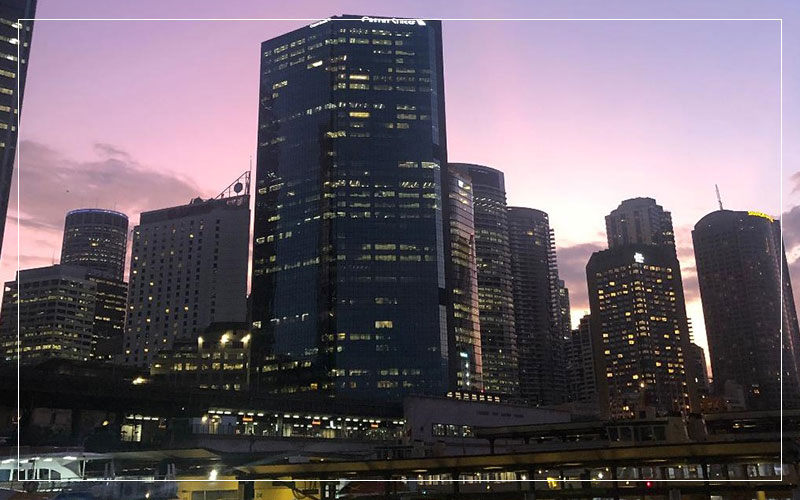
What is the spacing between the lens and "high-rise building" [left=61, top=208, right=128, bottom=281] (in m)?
139

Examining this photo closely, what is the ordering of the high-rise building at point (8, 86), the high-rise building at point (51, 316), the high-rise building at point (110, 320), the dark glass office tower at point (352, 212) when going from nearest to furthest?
the high-rise building at point (8, 86)
the high-rise building at point (51, 316)
the dark glass office tower at point (352, 212)
the high-rise building at point (110, 320)

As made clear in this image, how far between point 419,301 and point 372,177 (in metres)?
25.8

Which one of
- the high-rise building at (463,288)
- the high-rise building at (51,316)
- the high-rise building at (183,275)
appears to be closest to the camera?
the high-rise building at (51,316)

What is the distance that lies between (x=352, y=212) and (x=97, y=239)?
56971 millimetres

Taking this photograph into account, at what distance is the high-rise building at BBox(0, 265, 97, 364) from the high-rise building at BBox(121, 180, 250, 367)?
14209mm

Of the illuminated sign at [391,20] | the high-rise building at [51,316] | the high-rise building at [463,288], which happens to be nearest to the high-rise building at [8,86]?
the high-rise building at [51,316]

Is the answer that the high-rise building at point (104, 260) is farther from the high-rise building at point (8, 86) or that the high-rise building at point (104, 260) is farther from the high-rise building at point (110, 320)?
the high-rise building at point (8, 86)

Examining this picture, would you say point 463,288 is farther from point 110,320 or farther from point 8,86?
point 8,86

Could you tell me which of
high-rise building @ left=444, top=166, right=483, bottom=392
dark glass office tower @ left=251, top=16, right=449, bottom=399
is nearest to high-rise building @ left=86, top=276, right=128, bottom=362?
dark glass office tower @ left=251, top=16, right=449, bottom=399

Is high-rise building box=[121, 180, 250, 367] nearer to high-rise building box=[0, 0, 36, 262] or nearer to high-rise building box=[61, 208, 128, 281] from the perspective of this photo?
high-rise building box=[61, 208, 128, 281]

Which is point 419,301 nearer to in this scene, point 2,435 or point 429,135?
point 429,135

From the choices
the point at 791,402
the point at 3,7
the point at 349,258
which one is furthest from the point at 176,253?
the point at 791,402

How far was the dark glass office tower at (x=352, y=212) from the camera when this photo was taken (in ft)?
406

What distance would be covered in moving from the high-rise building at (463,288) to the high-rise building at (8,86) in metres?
73.2
